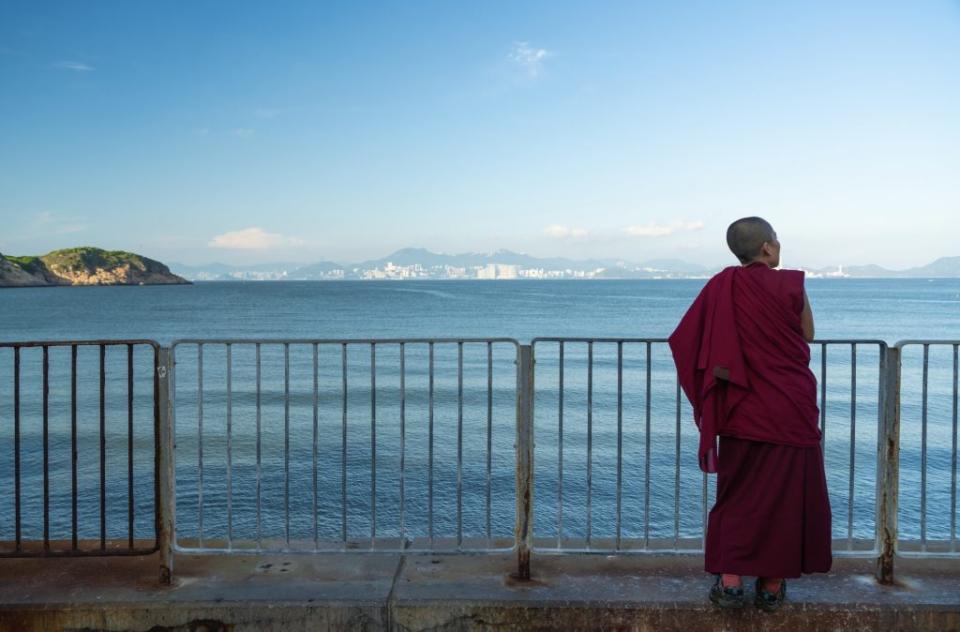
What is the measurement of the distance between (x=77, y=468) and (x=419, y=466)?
7756 millimetres

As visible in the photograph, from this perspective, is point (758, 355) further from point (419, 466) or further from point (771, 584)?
point (419, 466)

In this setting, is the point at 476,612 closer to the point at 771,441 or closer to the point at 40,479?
the point at 771,441

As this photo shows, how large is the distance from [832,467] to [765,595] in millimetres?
10047

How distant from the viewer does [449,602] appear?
13.2ft

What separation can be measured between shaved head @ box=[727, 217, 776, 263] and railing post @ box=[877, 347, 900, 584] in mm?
934

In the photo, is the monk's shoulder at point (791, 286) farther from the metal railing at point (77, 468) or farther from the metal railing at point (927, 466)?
the metal railing at point (77, 468)

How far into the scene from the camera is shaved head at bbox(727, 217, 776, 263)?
3840mm

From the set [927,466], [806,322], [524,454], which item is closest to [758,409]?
[806,322]

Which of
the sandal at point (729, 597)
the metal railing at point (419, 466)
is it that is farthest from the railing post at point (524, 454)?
the sandal at point (729, 597)

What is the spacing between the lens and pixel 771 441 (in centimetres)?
374

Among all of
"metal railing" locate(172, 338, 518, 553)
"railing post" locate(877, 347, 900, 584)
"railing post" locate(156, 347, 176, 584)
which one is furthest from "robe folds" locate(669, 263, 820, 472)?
"railing post" locate(156, 347, 176, 584)

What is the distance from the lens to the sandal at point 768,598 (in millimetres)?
3965

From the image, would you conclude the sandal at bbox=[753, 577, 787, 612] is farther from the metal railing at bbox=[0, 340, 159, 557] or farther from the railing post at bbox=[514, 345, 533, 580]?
the metal railing at bbox=[0, 340, 159, 557]

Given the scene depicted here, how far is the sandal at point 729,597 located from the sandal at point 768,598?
9cm
